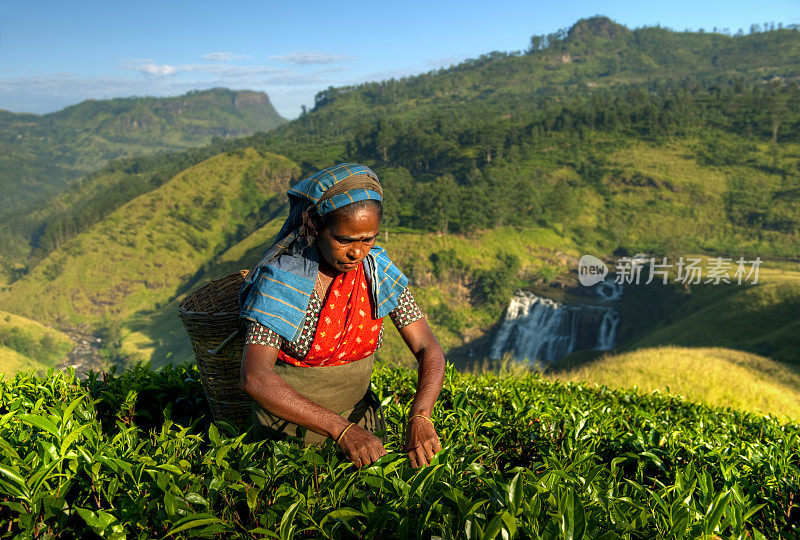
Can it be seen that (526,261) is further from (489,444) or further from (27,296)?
(27,296)

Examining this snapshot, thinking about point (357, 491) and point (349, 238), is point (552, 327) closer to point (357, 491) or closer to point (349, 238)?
point (349, 238)

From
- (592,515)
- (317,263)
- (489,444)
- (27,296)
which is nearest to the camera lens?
(592,515)

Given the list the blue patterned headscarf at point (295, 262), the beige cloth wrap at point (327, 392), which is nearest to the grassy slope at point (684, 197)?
the beige cloth wrap at point (327, 392)

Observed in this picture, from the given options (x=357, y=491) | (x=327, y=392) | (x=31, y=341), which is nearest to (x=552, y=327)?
(x=327, y=392)

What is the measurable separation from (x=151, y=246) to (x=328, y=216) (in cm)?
10026

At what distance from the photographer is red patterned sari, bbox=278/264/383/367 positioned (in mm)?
2404

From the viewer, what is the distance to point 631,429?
327 cm

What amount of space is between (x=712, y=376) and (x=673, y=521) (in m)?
11.0

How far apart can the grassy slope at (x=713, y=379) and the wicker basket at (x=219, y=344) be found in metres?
4.14

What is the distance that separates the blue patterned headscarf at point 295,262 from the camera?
7.23ft

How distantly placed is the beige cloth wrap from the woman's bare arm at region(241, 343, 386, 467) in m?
0.25

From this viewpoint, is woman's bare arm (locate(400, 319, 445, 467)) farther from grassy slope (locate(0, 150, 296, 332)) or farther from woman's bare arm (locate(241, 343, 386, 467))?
grassy slope (locate(0, 150, 296, 332))

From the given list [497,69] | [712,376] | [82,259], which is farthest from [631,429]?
[497,69]

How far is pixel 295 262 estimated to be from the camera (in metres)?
2.31
